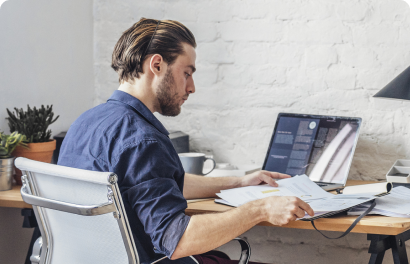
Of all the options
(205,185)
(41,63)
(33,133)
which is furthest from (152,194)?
(41,63)

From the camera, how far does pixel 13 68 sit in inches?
56.1

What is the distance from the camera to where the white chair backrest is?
0.76 m

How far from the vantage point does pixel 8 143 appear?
125 cm

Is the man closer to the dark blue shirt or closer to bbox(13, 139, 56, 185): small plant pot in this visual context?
the dark blue shirt

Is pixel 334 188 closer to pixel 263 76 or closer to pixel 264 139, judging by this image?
pixel 264 139

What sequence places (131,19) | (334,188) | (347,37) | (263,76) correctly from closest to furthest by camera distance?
(334,188) → (347,37) → (263,76) → (131,19)

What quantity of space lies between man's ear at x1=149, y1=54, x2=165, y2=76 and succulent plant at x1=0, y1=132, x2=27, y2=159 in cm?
55

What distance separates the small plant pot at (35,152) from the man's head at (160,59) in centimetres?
46

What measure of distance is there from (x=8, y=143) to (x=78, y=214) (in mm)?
635

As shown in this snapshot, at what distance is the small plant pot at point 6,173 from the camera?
1.25 metres

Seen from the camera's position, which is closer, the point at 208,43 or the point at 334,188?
the point at 334,188

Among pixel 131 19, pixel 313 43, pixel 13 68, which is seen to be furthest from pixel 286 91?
pixel 13 68

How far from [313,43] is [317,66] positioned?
0.31 ft

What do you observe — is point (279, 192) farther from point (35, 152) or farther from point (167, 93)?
point (35, 152)
